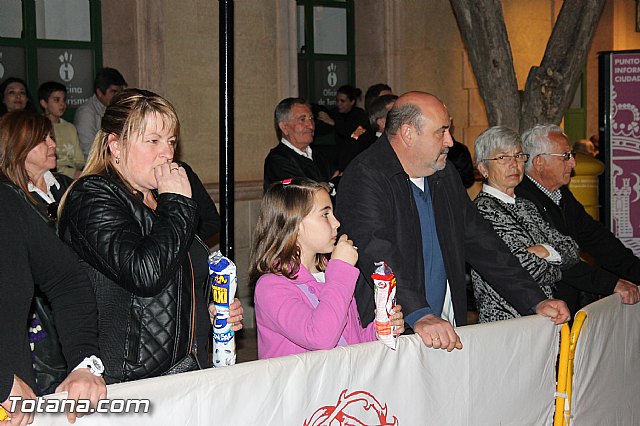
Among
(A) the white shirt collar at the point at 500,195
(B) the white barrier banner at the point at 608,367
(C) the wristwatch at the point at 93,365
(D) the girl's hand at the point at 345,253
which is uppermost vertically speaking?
(A) the white shirt collar at the point at 500,195

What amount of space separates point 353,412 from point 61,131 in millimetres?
6012

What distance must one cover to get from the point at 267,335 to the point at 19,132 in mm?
2104

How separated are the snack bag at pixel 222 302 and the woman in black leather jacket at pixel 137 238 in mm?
99

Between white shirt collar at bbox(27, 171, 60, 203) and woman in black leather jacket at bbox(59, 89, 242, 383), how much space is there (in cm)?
217

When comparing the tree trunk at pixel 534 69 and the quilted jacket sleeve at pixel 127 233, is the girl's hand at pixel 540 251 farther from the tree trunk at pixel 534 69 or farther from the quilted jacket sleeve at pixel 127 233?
the tree trunk at pixel 534 69

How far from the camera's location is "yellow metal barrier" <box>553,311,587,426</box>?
4.79m

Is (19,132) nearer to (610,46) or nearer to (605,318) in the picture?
(605,318)

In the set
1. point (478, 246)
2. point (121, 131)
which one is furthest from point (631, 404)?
point (121, 131)

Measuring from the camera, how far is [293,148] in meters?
8.94

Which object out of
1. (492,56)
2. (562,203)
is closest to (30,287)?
(562,203)

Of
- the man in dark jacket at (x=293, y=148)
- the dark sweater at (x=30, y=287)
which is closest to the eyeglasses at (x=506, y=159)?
the man in dark jacket at (x=293, y=148)

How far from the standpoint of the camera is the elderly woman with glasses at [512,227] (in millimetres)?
5547

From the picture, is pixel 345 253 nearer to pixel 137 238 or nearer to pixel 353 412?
pixel 353 412

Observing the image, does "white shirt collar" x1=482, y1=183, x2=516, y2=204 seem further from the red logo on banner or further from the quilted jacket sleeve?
the quilted jacket sleeve
